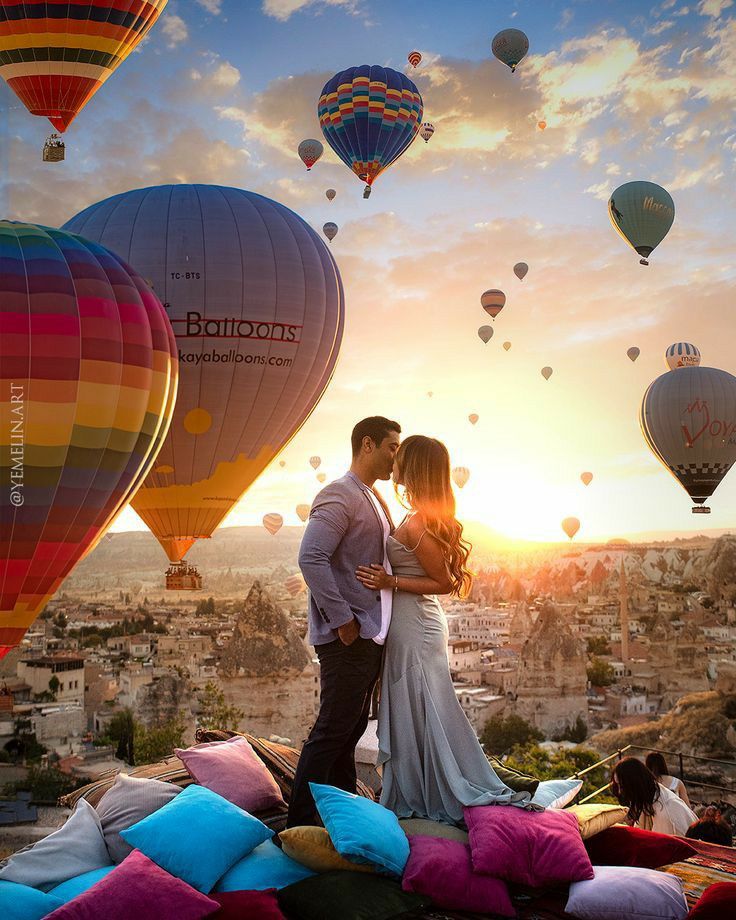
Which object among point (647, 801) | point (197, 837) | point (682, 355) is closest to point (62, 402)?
point (197, 837)

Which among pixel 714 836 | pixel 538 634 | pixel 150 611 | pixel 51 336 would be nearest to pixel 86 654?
pixel 150 611

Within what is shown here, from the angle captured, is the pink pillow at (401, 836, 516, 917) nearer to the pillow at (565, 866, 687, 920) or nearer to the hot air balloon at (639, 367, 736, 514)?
the pillow at (565, 866, 687, 920)

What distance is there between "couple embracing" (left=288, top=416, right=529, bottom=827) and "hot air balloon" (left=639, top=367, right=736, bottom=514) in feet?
44.0

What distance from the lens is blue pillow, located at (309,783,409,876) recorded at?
209cm

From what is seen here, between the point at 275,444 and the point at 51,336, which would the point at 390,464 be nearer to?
the point at 51,336

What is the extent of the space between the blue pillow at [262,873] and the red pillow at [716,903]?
0.87 m

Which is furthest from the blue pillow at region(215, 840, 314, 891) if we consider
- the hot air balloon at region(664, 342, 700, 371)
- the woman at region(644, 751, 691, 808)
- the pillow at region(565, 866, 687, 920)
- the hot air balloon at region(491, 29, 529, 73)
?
the hot air balloon at region(664, 342, 700, 371)

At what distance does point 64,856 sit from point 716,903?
1.44 meters

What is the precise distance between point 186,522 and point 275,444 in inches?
41.7

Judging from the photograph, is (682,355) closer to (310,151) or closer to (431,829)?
(310,151)

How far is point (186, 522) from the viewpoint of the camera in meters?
8.20

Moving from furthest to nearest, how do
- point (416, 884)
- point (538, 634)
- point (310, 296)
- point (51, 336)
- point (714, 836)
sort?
1. point (538, 634)
2. point (310, 296)
3. point (51, 336)
4. point (714, 836)
5. point (416, 884)

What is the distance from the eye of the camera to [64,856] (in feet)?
6.95

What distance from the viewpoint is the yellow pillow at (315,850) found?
2125 mm
